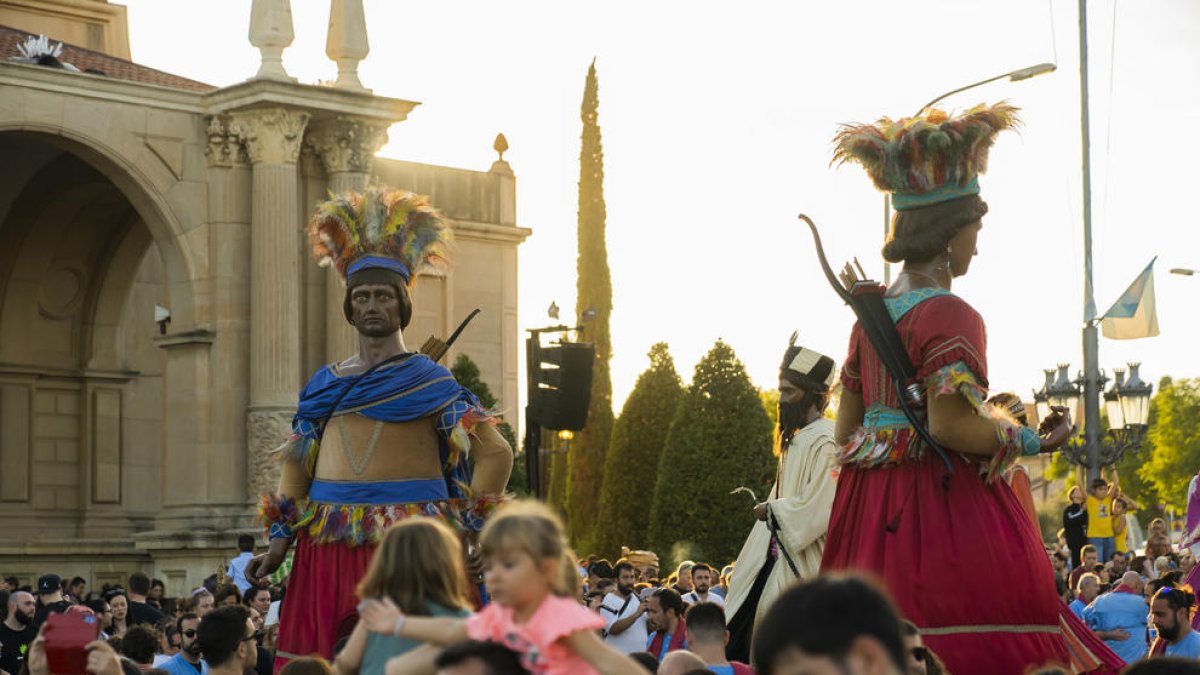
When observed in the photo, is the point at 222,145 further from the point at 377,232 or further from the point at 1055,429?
the point at 1055,429

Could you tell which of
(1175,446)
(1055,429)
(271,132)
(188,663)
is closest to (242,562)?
(271,132)

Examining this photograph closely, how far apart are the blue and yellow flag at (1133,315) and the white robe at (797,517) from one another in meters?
18.6

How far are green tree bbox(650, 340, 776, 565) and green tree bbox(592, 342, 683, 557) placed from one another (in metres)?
5.71

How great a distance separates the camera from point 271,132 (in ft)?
83.4

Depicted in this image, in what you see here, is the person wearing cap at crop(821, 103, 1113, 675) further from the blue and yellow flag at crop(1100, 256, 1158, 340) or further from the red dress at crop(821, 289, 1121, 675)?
the blue and yellow flag at crop(1100, 256, 1158, 340)

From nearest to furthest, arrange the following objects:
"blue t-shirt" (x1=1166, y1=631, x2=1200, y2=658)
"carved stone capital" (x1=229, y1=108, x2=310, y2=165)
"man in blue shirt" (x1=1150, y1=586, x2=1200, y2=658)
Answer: "man in blue shirt" (x1=1150, y1=586, x2=1200, y2=658) → "blue t-shirt" (x1=1166, y1=631, x2=1200, y2=658) → "carved stone capital" (x1=229, y1=108, x2=310, y2=165)

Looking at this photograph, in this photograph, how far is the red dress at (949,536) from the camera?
6.94m

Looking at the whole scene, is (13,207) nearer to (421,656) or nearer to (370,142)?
(370,142)

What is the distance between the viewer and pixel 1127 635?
45.5 ft

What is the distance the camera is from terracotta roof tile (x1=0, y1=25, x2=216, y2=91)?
28000mm

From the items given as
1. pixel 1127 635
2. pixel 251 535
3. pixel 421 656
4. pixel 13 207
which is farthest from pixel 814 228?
pixel 13 207

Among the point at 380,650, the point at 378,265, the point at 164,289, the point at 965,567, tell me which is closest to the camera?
the point at 380,650

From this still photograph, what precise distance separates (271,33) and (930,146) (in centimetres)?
1895

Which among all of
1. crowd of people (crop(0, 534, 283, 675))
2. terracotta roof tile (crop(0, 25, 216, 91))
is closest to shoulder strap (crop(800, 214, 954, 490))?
crowd of people (crop(0, 534, 283, 675))
